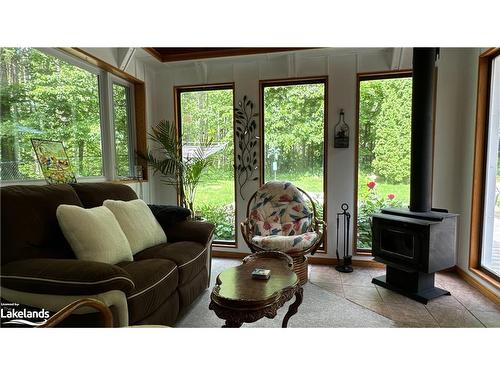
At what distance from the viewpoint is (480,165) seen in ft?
8.87

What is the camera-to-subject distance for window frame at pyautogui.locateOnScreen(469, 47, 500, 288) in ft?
8.67

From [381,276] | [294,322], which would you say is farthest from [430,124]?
[294,322]

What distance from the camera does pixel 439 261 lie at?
2.39m

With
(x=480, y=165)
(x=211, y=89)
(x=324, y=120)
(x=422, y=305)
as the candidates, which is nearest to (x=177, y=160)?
(x=211, y=89)

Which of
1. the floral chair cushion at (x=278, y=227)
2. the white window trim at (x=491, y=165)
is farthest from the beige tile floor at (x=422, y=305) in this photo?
the floral chair cushion at (x=278, y=227)

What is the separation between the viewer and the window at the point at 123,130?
3262 millimetres

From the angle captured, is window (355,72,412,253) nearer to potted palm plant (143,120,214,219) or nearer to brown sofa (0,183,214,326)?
potted palm plant (143,120,214,219)

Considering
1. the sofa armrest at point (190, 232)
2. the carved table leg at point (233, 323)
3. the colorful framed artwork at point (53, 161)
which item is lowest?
the carved table leg at point (233, 323)

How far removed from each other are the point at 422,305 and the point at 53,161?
3.36m

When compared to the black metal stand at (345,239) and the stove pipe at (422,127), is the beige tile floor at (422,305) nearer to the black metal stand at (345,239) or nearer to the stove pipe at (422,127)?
the black metal stand at (345,239)

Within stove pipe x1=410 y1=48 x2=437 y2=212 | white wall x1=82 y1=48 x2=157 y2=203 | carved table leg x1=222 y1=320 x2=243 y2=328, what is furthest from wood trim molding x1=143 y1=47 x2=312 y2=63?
carved table leg x1=222 y1=320 x2=243 y2=328

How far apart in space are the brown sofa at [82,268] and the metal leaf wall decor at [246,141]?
124cm

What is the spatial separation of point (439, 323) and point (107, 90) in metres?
3.72
